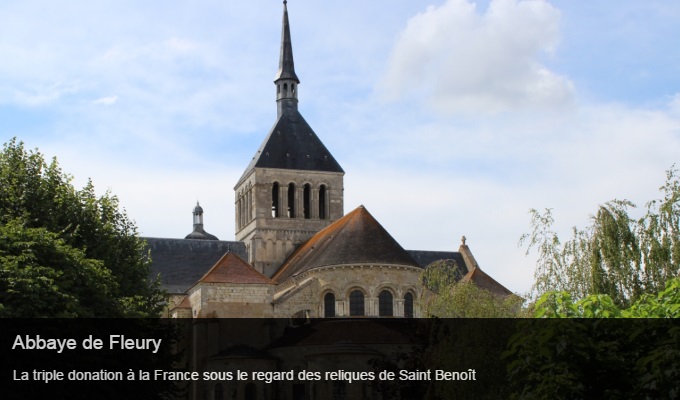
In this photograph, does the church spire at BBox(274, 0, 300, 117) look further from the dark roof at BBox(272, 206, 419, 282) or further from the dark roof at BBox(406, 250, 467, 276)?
the dark roof at BBox(272, 206, 419, 282)

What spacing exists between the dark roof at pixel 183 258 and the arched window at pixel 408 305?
16.2m

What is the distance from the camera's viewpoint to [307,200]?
59125 mm

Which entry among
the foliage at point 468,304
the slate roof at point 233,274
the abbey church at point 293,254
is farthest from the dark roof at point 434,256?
the foliage at point 468,304

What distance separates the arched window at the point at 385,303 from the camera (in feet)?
144

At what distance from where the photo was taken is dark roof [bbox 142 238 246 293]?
56.5m

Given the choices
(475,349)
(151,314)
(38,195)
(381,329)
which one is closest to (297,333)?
(381,329)

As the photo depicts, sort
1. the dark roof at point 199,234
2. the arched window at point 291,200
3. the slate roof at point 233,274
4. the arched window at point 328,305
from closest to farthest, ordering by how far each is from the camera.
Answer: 1. the arched window at point 328,305
2. the slate roof at point 233,274
3. the arched window at point 291,200
4. the dark roof at point 199,234

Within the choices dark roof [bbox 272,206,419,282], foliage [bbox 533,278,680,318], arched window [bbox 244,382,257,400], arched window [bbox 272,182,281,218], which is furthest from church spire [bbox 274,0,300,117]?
foliage [bbox 533,278,680,318]

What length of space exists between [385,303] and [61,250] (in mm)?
20528

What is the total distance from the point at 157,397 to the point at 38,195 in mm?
7483

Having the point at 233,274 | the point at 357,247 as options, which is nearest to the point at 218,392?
the point at 233,274

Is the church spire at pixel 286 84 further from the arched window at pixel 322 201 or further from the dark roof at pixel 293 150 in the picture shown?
the arched window at pixel 322 201

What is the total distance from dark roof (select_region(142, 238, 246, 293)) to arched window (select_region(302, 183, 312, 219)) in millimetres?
4292

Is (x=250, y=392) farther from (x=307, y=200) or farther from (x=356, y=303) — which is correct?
(x=307, y=200)
